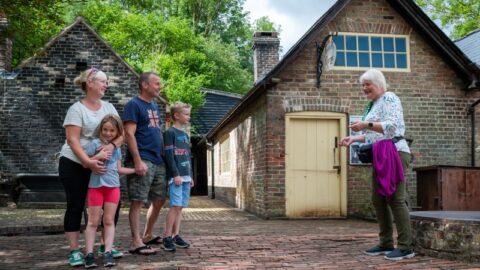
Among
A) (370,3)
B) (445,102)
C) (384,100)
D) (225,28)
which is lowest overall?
(384,100)

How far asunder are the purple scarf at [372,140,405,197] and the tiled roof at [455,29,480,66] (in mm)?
9045

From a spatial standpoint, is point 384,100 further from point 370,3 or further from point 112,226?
point 370,3

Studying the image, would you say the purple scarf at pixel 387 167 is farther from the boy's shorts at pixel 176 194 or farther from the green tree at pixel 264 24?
the green tree at pixel 264 24

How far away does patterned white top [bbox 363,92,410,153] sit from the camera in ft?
15.1

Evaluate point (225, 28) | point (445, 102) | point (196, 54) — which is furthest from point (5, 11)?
point (225, 28)

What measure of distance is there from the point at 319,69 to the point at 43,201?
7.65 metres

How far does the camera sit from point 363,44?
1112 cm

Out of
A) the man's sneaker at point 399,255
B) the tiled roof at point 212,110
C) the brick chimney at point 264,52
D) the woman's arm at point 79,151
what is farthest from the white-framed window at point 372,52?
the tiled roof at point 212,110

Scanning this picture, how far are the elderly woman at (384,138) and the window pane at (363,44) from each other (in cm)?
652

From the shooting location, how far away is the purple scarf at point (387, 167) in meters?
4.56

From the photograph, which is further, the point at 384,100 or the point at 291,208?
the point at 291,208

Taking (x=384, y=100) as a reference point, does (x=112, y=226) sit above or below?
Answer: below

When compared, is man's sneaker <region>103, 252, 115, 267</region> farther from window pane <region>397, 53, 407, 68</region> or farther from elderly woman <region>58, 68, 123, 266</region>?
window pane <region>397, 53, 407, 68</region>

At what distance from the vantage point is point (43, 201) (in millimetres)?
12711
